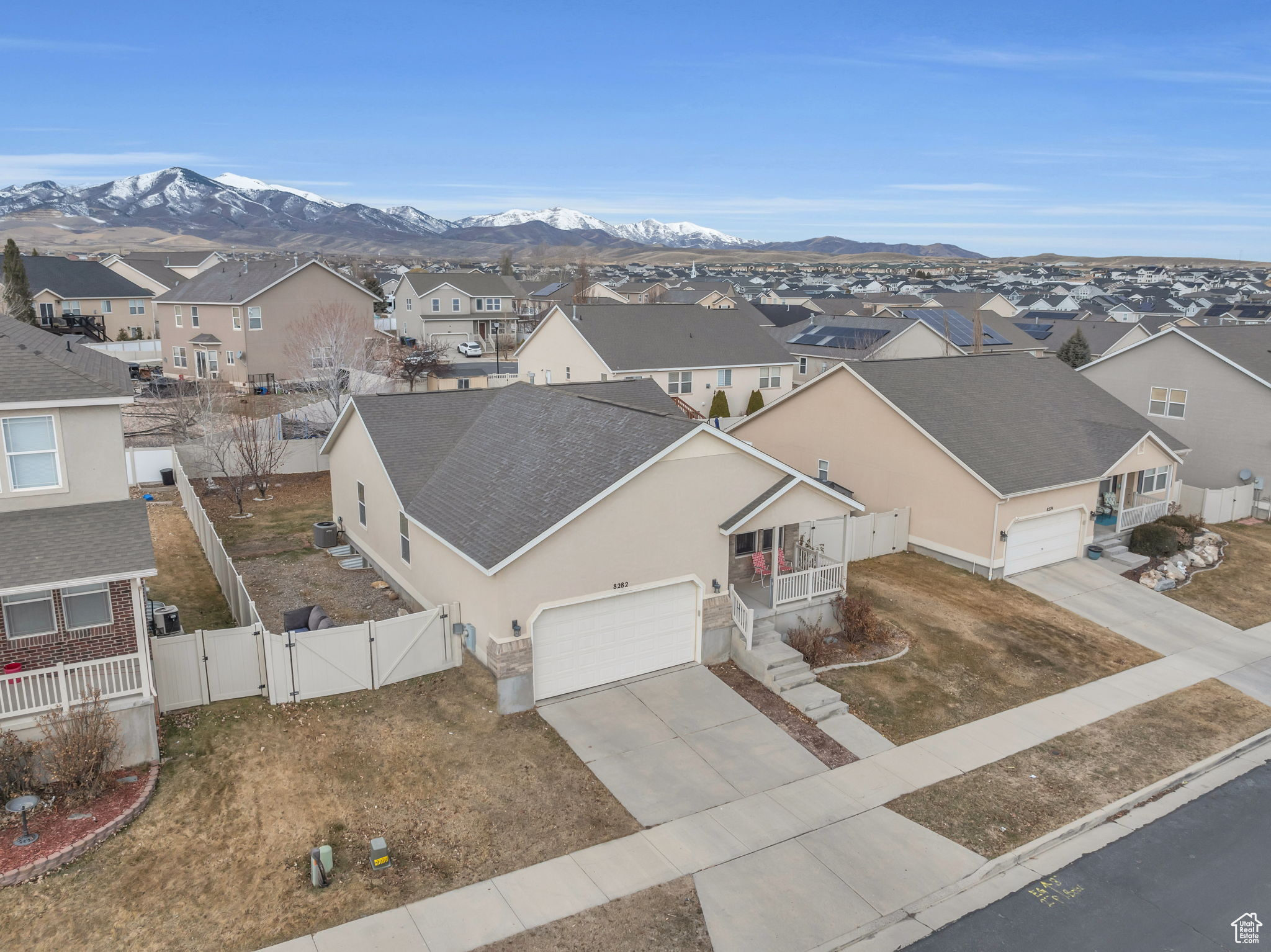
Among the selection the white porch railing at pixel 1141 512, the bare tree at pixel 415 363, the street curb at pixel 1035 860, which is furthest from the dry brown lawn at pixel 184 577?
the white porch railing at pixel 1141 512

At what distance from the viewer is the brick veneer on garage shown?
14.2 meters

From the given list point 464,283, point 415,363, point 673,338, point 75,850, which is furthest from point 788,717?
point 464,283

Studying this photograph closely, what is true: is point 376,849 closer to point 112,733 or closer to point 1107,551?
point 112,733

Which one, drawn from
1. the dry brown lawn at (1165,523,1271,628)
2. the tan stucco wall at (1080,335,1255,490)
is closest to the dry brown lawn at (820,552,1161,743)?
the dry brown lawn at (1165,523,1271,628)

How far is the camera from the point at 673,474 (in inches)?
672

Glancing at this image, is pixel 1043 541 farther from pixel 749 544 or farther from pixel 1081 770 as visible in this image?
pixel 1081 770

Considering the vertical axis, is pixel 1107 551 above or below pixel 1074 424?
below

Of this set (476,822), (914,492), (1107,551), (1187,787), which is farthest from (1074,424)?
→ (476,822)

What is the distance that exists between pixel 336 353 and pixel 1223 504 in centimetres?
3765

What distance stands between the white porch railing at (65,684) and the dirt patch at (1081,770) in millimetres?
12751

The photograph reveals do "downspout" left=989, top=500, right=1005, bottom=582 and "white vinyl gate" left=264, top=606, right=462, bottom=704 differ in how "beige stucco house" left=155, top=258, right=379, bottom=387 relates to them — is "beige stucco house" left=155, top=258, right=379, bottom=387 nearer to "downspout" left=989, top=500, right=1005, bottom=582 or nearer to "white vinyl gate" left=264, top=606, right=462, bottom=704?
"white vinyl gate" left=264, top=606, right=462, bottom=704

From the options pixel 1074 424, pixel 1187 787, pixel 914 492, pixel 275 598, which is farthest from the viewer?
pixel 1074 424

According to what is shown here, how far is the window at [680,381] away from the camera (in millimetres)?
44781

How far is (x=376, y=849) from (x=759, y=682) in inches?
340
